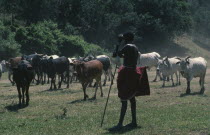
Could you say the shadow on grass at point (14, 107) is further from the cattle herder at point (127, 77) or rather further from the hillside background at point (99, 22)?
the hillside background at point (99, 22)

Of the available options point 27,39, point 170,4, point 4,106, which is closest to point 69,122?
point 4,106

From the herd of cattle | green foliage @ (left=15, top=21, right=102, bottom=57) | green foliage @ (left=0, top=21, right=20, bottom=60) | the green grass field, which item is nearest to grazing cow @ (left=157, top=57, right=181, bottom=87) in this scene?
the herd of cattle

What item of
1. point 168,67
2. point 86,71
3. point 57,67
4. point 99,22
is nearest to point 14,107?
point 86,71

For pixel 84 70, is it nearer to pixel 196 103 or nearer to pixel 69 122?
pixel 196 103

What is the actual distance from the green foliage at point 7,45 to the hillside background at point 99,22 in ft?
4.68

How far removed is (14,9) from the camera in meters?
59.8

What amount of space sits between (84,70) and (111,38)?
143 ft

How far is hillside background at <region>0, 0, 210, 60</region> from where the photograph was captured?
52019mm

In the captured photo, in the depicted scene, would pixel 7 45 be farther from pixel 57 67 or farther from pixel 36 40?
pixel 57 67

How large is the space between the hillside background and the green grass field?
31.7 metres

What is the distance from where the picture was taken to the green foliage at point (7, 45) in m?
45.2

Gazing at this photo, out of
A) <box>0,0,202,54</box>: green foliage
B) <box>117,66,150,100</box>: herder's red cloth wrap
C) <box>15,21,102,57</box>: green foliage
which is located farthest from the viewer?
<box>0,0,202,54</box>: green foliage

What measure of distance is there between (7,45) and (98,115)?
3270cm

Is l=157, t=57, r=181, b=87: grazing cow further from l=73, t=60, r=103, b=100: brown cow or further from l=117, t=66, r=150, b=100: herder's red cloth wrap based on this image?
l=117, t=66, r=150, b=100: herder's red cloth wrap
